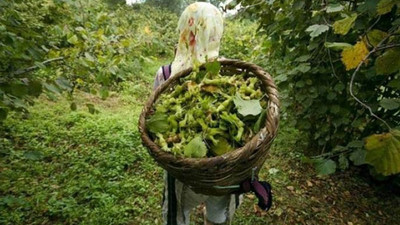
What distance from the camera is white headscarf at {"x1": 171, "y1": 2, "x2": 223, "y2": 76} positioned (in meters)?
1.58

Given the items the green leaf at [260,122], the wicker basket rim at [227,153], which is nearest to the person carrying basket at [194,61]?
the wicker basket rim at [227,153]

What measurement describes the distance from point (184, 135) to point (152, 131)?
0.15m

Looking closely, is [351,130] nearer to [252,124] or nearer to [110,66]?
[252,124]

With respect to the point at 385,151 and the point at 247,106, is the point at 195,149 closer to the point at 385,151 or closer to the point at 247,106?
the point at 247,106

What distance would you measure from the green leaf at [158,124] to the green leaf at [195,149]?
0.20 metres

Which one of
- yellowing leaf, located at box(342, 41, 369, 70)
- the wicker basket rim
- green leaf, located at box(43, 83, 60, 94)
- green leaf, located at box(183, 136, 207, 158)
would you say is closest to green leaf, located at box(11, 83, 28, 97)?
green leaf, located at box(43, 83, 60, 94)

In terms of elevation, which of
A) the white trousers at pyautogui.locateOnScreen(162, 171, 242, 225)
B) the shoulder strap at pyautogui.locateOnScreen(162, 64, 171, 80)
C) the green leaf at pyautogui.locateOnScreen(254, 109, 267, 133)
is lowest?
the white trousers at pyautogui.locateOnScreen(162, 171, 242, 225)

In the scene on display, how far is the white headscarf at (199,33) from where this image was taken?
1581 millimetres

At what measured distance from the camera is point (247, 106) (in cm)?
131

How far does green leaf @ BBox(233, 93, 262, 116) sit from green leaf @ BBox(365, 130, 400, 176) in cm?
61

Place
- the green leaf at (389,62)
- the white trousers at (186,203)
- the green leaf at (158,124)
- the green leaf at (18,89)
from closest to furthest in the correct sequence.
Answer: the green leaf at (389,62) < the green leaf at (18,89) < the green leaf at (158,124) < the white trousers at (186,203)

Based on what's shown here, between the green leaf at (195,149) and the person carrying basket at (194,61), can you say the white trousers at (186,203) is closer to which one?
the person carrying basket at (194,61)

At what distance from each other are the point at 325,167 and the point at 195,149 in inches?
26.6

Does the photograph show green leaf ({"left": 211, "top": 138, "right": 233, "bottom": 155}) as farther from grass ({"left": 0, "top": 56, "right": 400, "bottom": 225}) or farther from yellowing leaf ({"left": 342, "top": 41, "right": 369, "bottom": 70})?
grass ({"left": 0, "top": 56, "right": 400, "bottom": 225})
